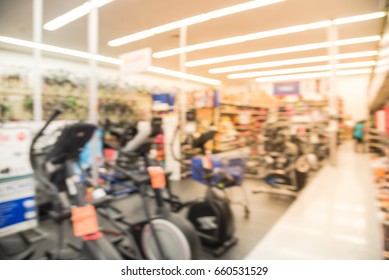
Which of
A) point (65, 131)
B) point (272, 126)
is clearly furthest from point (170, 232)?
point (272, 126)

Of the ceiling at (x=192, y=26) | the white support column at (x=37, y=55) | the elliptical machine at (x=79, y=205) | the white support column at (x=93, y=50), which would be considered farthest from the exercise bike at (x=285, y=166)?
the white support column at (x=37, y=55)

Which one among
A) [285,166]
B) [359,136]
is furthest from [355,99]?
[285,166]

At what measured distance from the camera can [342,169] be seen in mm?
4934

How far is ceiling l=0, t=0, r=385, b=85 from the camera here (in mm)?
1758

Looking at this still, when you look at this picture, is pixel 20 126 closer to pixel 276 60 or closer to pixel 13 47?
pixel 13 47

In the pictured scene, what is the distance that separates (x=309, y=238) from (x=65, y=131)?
1.93 m

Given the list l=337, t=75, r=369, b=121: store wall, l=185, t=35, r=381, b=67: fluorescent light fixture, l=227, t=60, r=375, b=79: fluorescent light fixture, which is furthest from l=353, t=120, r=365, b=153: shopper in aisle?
l=185, t=35, r=381, b=67: fluorescent light fixture

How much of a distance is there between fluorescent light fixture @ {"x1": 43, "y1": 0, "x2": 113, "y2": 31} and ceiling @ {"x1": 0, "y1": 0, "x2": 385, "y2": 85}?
1.3 inches

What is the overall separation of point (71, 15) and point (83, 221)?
161 centimetres

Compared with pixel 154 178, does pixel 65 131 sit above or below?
above

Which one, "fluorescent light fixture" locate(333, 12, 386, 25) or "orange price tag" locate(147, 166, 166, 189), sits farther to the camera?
"fluorescent light fixture" locate(333, 12, 386, 25)

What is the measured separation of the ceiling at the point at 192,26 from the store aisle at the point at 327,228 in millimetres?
1685

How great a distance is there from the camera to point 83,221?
1.13 meters

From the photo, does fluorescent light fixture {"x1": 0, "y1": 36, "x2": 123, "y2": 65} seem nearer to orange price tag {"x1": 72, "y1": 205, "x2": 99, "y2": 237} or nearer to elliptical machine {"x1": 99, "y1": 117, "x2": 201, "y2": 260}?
elliptical machine {"x1": 99, "y1": 117, "x2": 201, "y2": 260}
